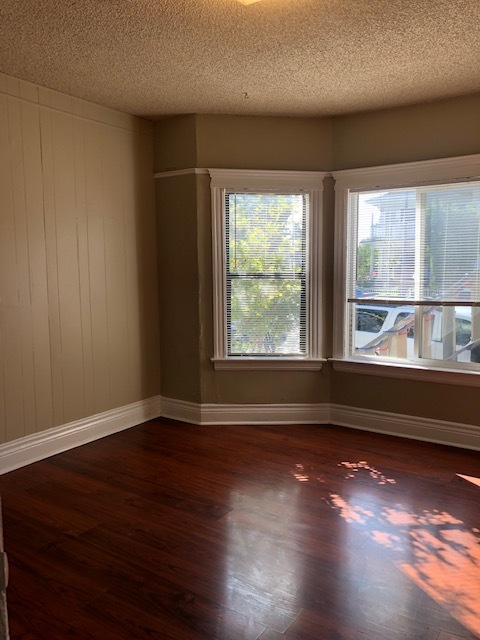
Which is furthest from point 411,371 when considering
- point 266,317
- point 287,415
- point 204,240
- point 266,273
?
point 204,240

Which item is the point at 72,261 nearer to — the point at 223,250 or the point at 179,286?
the point at 179,286

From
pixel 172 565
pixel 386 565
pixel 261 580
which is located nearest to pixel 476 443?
pixel 386 565

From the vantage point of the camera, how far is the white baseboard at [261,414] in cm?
437

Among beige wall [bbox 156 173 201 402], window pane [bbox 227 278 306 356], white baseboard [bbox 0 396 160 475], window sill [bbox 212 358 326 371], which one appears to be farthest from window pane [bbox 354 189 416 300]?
white baseboard [bbox 0 396 160 475]

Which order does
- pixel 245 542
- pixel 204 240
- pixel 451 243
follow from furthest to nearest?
pixel 204 240
pixel 451 243
pixel 245 542

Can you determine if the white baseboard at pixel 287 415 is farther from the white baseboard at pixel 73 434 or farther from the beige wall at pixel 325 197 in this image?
the white baseboard at pixel 73 434

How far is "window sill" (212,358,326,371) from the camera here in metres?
4.30

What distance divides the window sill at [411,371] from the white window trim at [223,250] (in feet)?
0.79

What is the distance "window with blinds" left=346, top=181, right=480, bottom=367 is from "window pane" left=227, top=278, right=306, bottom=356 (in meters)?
0.46

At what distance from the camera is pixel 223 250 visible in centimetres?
423

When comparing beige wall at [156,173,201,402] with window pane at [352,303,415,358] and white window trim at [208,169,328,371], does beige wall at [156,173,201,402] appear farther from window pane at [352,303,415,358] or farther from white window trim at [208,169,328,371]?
window pane at [352,303,415,358]

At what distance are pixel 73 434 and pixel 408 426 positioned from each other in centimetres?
265

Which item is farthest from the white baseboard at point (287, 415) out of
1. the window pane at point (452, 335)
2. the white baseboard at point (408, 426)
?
the window pane at point (452, 335)

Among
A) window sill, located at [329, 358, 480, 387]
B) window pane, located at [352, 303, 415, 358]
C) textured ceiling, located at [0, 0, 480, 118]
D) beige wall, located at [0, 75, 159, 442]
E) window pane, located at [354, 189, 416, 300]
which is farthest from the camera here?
window pane, located at [352, 303, 415, 358]
